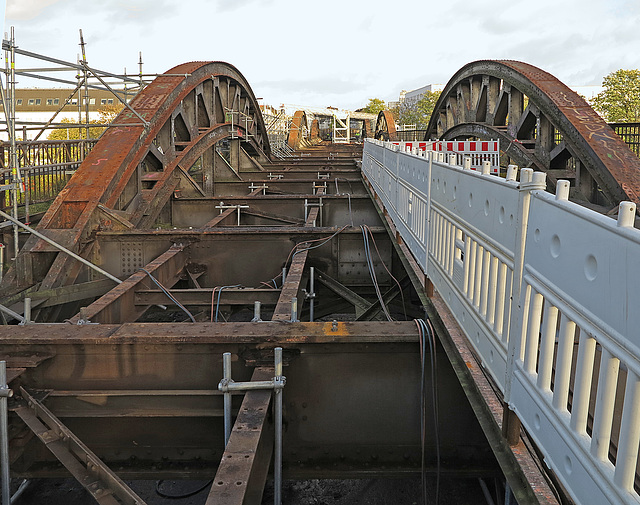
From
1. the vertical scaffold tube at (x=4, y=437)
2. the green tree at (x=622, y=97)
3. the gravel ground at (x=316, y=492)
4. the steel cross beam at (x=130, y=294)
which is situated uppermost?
the green tree at (x=622, y=97)

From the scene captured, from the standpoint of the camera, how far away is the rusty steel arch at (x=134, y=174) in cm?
748

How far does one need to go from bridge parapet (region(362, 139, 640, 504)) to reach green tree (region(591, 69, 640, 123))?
185 ft

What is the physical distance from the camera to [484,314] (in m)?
3.04

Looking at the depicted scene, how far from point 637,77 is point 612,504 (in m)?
62.5

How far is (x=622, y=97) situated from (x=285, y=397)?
59.1 meters

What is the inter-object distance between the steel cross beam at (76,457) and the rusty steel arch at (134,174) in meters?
3.29

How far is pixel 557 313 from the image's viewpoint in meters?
2.16

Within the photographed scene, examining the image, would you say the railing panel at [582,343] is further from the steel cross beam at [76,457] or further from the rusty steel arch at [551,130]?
the rusty steel arch at [551,130]

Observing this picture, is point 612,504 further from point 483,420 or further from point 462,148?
point 462,148

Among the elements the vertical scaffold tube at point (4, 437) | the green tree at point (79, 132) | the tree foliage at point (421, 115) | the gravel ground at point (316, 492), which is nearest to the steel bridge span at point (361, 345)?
the vertical scaffold tube at point (4, 437)

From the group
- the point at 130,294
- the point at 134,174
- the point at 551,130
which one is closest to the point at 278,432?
the point at 130,294

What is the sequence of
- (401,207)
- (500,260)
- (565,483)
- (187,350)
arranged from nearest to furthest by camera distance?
(565,483)
(500,260)
(187,350)
(401,207)

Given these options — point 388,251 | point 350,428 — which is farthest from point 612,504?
point 388,251

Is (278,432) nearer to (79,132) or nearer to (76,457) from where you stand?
(76,457)
